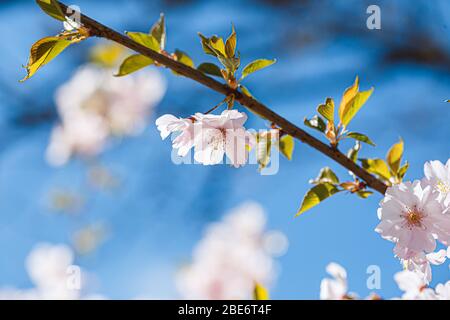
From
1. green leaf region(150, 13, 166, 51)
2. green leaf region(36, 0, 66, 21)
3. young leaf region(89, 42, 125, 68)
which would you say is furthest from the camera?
young leaf region(89, 42, 125, 68)

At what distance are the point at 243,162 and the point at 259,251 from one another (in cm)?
265

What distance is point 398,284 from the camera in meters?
1.02

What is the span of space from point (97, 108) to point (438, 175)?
2.54 m

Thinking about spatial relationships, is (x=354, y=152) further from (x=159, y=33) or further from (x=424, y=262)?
(x=159, y=33)

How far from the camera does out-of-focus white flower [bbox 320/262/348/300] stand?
100 centimetres

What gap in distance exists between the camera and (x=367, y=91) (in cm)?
101

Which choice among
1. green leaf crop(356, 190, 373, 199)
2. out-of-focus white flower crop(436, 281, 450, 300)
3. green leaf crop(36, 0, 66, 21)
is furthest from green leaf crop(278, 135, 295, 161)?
green leaf crop(36, 0, 66, 21)

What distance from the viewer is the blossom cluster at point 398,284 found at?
3.07 ft

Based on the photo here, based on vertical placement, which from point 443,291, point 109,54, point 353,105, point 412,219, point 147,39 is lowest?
point 443,291

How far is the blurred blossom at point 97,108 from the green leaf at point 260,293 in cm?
202

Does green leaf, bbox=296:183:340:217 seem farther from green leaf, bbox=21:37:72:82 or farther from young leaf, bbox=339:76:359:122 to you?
green leaf, bbox=21:37:72:82

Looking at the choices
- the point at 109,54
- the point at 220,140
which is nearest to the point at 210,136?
the point at 220,140
